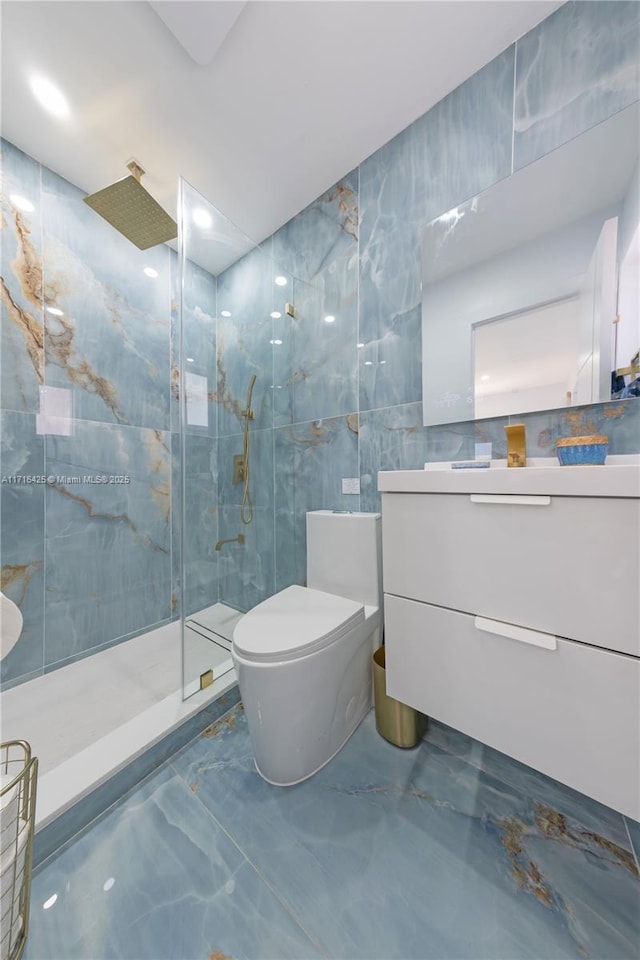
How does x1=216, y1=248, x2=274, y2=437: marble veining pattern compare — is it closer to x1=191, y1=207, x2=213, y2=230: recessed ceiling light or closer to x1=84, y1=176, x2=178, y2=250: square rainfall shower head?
x1=191, y1=207, x2=213, y2=230: recessed ceiling light

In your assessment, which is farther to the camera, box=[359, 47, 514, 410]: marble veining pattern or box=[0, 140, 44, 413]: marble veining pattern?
box=[0, 140, 44, 413]: marble veining pattern

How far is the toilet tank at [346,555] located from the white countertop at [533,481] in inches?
16.3

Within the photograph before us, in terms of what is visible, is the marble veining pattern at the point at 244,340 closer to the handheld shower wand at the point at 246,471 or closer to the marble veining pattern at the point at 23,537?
the handheld shower wand at the point at 246,471

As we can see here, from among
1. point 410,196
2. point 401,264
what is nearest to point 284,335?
point 401,264

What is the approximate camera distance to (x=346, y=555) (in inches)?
55.2

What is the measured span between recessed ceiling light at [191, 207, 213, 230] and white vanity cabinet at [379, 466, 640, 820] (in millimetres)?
1408

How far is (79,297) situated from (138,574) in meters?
1.51

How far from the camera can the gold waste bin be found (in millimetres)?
1170

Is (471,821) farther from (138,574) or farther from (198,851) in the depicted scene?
(138,574)

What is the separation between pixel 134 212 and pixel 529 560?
2182mm

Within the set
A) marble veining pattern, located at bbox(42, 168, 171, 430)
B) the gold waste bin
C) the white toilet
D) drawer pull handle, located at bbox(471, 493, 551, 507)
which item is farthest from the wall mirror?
marble veining pattern, located at bbox(42, 168, 171, 430)

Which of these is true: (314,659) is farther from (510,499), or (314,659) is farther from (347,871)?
(510,499)

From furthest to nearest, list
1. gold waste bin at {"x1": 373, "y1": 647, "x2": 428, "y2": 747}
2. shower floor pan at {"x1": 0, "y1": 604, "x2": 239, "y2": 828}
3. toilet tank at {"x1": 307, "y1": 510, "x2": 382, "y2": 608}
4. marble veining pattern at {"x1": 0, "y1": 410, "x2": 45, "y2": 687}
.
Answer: marble veining pattern at {"x1": 0, "y1": 410, "x2": 45, "y2": 687} < toilet tank at {"x1": 307, "y1": 510, "x2": 382, "y2": 608} < gold waste bin at {"x1": 373, "y1": 647, "x2": 428, "y2": 747} < shower floor pan at {"x1": 0, "y1": 604, "x2": 239, "y2": 828}

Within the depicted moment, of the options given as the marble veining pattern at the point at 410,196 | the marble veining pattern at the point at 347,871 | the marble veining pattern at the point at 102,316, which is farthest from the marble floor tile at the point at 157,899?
the marble veining pattern at the point at 102,316
